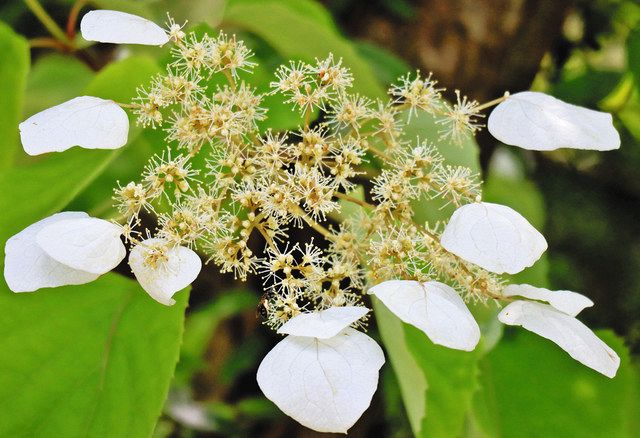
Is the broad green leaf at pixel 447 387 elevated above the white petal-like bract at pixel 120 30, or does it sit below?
below

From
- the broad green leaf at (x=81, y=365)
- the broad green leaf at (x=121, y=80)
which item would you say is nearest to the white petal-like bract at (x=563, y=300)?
the broad green leaf at (x=81, y=365)

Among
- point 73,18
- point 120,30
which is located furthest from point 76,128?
point 73,18

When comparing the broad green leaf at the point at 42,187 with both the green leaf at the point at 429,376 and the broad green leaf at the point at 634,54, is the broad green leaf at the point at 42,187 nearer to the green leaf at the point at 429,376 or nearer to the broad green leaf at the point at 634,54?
the green leaf at the point at 429,376

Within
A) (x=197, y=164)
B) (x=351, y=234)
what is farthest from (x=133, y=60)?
(x=351, y=234)

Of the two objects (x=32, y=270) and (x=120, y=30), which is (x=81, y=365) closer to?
(x=32, y=270)

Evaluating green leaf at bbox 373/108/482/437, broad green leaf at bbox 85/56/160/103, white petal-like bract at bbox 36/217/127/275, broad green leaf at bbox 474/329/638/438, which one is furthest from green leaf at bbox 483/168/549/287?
white petal-like bract at bbox 36/217/127/275

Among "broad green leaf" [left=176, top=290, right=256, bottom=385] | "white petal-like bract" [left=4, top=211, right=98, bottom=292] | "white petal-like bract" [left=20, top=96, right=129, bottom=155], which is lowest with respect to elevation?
"broad green leaf" [left=176, top=290, right=256, bottom=385]

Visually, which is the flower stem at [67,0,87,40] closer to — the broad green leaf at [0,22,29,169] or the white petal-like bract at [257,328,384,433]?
the broad green leaf at [0,22,29,169]
